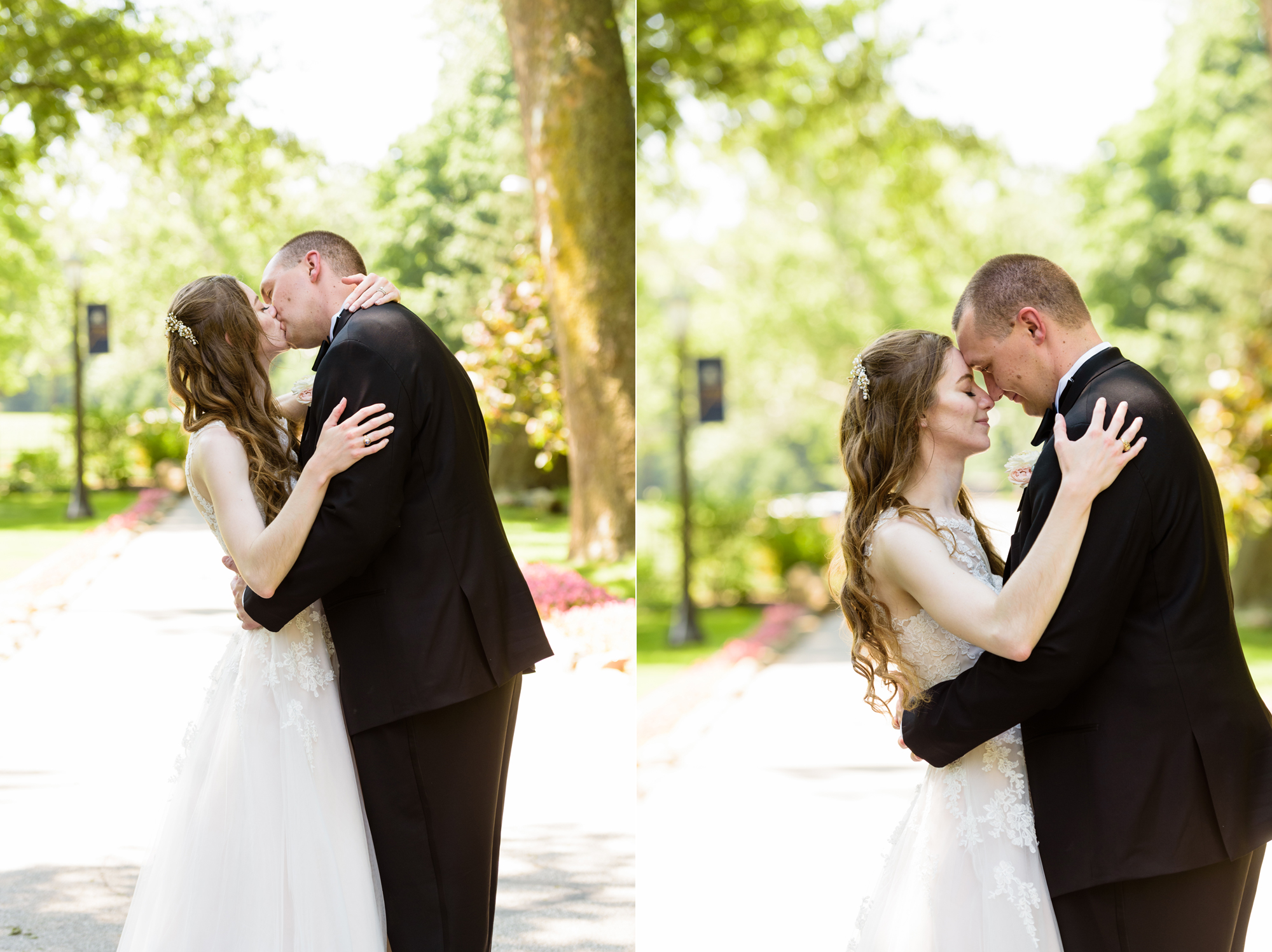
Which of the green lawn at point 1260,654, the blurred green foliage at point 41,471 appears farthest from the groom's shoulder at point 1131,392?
the blurred green foliage at point 41,471

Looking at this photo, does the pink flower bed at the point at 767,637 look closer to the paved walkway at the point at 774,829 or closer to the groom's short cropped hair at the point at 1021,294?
the paved walkway at the point at 774,829

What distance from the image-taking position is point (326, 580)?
2242 millimetres

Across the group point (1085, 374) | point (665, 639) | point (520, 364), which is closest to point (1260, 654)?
point (665, 639)

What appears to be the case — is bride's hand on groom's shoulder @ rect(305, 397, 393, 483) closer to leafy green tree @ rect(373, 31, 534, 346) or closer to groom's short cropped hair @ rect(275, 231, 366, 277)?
groom's short cropped hair @ rect(275, 231, 366, 277)

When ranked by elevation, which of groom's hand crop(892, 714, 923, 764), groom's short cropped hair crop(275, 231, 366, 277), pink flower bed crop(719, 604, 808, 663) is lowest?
Answer: pink flower bed crop(719, 604, 808, 663)

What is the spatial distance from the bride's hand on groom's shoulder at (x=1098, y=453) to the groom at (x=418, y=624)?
3.89 ft

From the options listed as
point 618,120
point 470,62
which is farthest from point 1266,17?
point 470,62

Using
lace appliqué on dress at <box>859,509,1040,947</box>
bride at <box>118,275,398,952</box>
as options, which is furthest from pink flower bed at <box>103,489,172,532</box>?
lace appliqué on dress at <box>859,509,1040,947</box>

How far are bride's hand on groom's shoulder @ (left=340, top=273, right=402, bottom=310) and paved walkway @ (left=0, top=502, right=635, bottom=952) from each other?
229 cm

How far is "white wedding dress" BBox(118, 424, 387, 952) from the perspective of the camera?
238cm

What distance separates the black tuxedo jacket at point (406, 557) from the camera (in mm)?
2275

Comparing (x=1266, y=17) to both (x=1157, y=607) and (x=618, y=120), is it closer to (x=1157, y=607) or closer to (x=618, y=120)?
(x=618, y=120)

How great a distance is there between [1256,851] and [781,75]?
13.7 m

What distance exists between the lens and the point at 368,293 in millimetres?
2479
